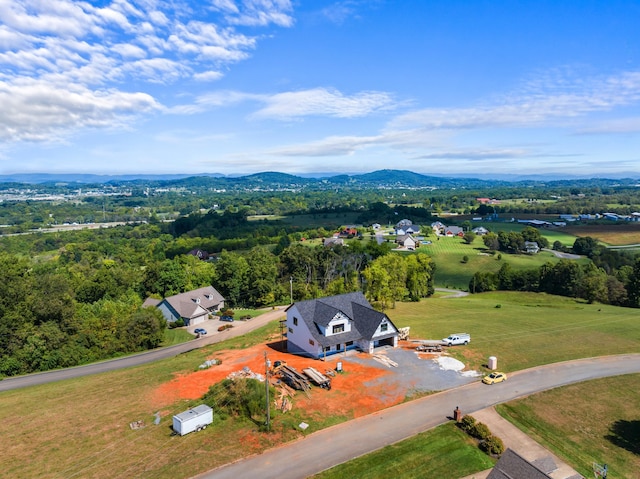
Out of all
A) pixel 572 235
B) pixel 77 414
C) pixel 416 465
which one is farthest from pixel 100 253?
pixel 572 235

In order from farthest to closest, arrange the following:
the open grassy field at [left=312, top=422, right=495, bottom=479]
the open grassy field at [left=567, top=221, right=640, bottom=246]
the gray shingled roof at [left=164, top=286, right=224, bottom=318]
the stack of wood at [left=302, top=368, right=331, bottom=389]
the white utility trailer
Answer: the open grassy field at [left=567, top=221, right=640, bottom=246]
the gray shingled roof at [left=164, top=286, right=224, bottom=318]
the stack of wood at [left=302, top=368, right=331, bottom=389]
the white utility trailer
the open grassy field at [left=312, top=422, right=495, bottom=479]

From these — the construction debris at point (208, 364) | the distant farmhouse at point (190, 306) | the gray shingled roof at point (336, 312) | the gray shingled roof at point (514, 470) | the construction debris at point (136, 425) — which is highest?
the gray shingled roof at point (514, 470)

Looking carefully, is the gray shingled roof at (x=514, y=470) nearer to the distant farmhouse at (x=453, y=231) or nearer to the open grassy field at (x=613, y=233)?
the open grassy field at (x=613, y=233)

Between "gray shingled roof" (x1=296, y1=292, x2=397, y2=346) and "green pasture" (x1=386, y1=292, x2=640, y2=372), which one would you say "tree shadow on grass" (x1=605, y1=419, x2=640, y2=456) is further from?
"gray shingled roof" (x1=296, y1=292, x2=397, y2=346)

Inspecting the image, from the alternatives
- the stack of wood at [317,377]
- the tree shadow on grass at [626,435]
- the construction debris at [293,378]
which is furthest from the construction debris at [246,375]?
the tree shadow on grass at [626,435]

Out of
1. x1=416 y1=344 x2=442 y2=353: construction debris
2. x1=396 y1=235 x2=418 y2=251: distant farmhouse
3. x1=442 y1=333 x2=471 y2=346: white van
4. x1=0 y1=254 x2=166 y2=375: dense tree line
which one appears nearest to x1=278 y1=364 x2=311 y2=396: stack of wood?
x1=416 y1=344 x2=442 y2=353: construction debris

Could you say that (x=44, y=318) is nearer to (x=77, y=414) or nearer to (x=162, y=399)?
(x=77, y=414)

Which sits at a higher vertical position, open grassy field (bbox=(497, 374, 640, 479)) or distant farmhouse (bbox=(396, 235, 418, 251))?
open grassy field (bbox=(497, 374, 640, 479))
